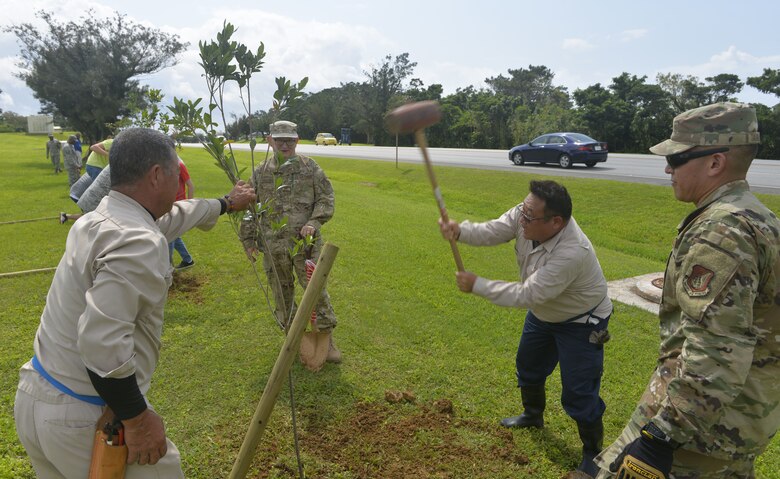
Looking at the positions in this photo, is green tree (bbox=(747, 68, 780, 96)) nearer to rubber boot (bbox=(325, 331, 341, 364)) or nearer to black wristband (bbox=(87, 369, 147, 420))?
rubber boot (bbox=(325, 331, 341, 364))

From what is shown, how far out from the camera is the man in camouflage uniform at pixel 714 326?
1.82 m

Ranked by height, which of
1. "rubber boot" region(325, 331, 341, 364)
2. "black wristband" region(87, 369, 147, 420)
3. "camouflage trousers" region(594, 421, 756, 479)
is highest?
"black wristband" region(87, 369, 147, 420)

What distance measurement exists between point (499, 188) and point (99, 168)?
1272 cm

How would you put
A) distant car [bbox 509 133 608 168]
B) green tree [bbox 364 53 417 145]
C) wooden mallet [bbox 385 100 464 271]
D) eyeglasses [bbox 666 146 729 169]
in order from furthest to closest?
green tree [bbox 364 53 417 145]
distant car [bbox 509 133 608 168]
wooden mallet [bbox 385 100 464 271]
eyeglasses [bbox 666 146 729 169]

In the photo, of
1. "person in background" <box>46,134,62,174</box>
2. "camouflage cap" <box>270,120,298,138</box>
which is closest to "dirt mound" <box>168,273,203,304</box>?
"camouflage cap" <box>270,120,298,138</box>

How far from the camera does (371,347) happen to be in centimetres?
546

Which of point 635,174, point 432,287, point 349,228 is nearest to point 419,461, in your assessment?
point 432,287

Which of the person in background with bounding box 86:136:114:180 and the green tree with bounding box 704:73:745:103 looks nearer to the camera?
the person in background with bounding box 86:136:114:180

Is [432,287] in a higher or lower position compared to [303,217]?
lower

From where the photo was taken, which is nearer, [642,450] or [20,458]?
[642,450]

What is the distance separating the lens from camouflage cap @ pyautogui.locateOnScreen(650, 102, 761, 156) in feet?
6.69

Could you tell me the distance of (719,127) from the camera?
6.73 ft

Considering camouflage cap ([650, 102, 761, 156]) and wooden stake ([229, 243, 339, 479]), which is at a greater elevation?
camouflage cap ([650, 102, 761, 156])

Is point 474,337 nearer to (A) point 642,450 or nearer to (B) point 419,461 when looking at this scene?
(B) point 419,461
